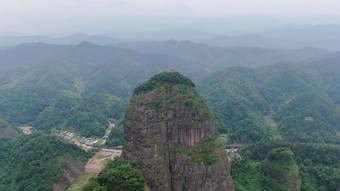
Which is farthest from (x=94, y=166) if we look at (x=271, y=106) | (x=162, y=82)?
(x=271, y=106)

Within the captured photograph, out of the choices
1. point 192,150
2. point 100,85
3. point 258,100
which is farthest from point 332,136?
point 100,85

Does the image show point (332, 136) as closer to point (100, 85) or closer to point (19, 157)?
point (19, 157)

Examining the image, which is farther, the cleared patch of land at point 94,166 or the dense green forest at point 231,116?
the cleared patch of land at point 94,166

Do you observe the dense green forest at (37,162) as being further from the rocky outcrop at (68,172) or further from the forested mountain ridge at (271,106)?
the forested mountain ridge at (271,106)

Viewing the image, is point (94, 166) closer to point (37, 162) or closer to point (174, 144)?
point (37, 162)

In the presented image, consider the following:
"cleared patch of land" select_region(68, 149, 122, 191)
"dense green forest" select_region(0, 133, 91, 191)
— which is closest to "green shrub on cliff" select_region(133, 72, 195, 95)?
"cleared patch of land" select_region(68, 149, 122, 191)

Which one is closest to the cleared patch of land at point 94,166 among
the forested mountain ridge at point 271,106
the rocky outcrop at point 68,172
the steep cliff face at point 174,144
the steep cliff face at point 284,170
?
the rocky outcrop at point 68,172

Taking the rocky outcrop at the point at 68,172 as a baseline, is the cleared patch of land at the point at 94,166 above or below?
below
